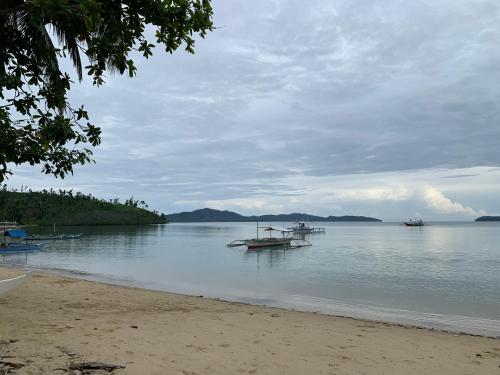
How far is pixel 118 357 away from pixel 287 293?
15973 mm

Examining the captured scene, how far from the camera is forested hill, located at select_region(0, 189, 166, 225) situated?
129375 millimetres

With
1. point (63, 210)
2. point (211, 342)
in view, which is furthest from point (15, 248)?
point (63, 210)

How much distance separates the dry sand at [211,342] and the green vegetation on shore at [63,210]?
388ft

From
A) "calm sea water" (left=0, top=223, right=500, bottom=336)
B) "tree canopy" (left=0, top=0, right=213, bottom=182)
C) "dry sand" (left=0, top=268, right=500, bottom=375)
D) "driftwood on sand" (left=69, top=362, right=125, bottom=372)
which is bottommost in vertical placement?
"calm sea water" (left=0, top=223, right=500, bottom=336)

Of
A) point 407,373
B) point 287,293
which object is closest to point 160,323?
point 407,373

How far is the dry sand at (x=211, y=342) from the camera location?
698 centimetres

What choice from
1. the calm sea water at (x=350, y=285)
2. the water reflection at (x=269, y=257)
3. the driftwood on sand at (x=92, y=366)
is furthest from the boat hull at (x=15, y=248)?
the driftwood on sand at (x=92, y=366)

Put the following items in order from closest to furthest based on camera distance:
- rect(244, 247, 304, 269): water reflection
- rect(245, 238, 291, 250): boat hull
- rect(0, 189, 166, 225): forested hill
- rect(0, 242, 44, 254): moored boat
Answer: rect(0, 242, 44, 254): moored boat
rect(244, 247, 304, 269): water reflection
rect(245, 238, 291, 250): boat hull
rect(0, 189, 166, 225): forested hill

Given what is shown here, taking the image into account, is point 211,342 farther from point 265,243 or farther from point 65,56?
point 265,243

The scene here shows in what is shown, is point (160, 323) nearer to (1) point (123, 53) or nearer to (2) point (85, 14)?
(1) point (123, 53)

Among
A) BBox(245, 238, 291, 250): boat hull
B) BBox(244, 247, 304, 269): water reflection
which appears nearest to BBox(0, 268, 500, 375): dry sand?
BBox(244, 247, 304, 269): water reflection

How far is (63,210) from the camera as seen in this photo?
14888 cm

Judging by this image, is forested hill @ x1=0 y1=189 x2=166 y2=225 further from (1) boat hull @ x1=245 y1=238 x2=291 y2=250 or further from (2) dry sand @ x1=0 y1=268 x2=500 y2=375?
(2) dry sand @ x1=0 y1=268 x2=500 y2=375

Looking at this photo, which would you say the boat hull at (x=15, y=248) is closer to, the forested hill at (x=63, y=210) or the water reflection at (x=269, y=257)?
the water reflection at (x=269, y=257)
